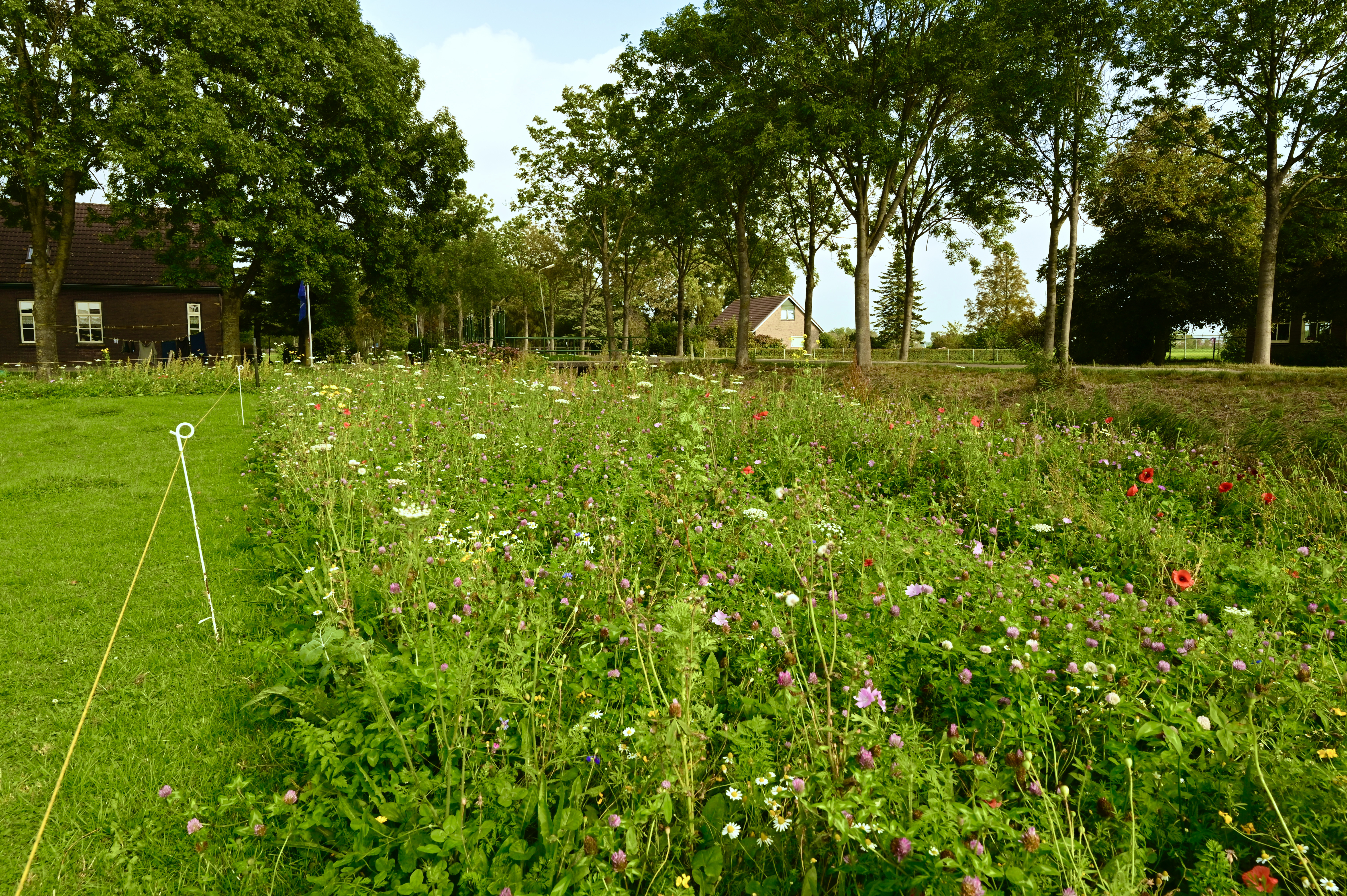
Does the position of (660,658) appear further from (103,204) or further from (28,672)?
(103,204)

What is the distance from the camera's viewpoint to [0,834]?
2.51 metres

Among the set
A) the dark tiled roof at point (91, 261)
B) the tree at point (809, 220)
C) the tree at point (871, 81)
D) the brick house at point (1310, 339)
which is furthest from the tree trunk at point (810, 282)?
the dark tiled roof at point (91, 261)

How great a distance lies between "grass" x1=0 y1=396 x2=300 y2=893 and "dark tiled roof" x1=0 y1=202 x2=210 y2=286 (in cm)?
3201

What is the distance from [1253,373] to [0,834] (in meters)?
18.7

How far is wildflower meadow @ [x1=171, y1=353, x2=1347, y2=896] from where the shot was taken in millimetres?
1971

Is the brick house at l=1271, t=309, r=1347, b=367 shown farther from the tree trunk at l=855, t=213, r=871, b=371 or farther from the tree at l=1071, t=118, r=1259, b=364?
the tree trunk at l=855, t=213, r=871, b=371

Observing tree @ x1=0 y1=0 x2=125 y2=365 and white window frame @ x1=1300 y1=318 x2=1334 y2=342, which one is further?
white window frame @ x1=1300 y1=318 x2=1334 y2=342

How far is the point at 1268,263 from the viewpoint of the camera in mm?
21672

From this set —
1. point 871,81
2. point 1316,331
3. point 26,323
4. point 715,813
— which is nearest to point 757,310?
point 1316,331

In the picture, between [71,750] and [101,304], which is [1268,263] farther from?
[101,304]

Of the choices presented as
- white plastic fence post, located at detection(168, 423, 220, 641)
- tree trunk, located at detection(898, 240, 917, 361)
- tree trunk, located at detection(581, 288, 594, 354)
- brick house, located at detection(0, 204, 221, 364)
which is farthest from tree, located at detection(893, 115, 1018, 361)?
brick house, located at detection(0, 204, 221, 364)

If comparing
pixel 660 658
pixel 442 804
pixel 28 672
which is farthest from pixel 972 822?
pixel 28 672

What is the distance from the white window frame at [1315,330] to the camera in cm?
3344

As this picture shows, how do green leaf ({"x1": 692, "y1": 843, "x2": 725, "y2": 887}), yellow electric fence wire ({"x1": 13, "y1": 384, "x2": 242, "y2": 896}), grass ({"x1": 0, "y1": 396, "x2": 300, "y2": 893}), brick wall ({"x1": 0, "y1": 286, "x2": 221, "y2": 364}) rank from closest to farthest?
yellow electric fence wire ({"x1": 13, "y1": 384, "x2": 242, "y2": 896})
green leaf ({"x1": 692, "y1": 843, "x2": 725, "y2": 887})
grass ({"x1": 0, "y1": 396, "x2": 300, "y2": 893})
brick wall ({"x1": 0, "y1": 286, "x2": 221, "y2": 364})
